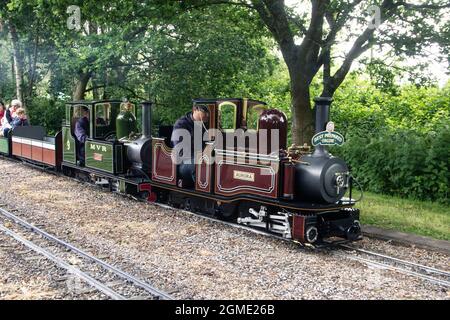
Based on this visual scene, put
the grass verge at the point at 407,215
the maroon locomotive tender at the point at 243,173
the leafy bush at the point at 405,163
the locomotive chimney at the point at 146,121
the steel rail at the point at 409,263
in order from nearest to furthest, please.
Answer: the steel rail at the point at 409,263, the maroon locomotive tender at the point at 243,173, the grass verge at the point at 407,215, the locomotive chimney at the point at 146,121, the leafy bush at the point at 405,163

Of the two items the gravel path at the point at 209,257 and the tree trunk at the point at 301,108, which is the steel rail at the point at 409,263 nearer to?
the gravel path at the point at 209,257

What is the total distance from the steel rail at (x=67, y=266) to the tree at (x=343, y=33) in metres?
6.38

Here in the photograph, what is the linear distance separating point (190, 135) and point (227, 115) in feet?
2.49

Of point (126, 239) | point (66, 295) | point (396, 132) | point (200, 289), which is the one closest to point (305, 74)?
point (396, 132)

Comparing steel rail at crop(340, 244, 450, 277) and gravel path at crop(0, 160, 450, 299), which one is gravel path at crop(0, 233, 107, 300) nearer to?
gravel path at crop(0, 160, 450, 299)

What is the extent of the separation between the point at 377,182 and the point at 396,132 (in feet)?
5.97

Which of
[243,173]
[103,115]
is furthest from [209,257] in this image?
[103,115]

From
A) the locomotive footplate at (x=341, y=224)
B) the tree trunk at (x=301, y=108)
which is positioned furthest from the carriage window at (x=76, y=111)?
the locomotive footplate at (x=341, y=224)

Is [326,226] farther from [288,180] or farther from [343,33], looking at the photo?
[343,33]

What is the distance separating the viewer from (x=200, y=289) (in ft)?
16.9

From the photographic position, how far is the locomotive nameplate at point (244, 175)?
738cm

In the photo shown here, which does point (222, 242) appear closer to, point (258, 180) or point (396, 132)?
point (258, 180)

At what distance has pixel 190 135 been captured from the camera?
8.54m

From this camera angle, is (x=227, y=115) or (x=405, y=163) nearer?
(x=227, y=115)
